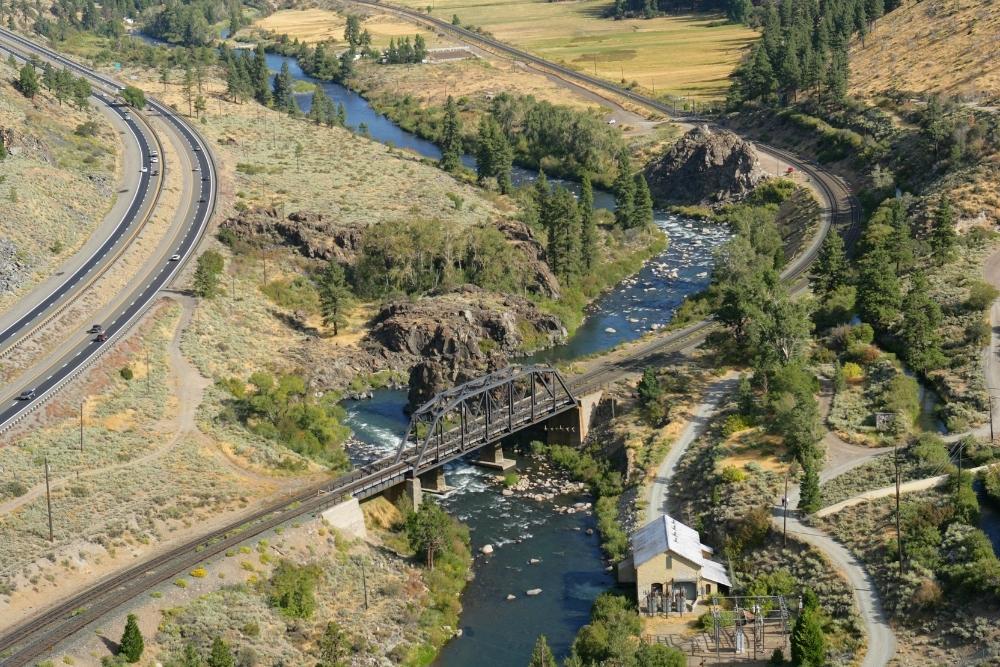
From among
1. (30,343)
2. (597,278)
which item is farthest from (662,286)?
(30,343)

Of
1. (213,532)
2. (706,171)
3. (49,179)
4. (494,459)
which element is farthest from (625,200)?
(213,532)

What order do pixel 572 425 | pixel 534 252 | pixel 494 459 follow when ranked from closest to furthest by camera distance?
pixel 494 459, pixel 572 425, pixel 534 252

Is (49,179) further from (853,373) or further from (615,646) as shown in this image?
(615,646)

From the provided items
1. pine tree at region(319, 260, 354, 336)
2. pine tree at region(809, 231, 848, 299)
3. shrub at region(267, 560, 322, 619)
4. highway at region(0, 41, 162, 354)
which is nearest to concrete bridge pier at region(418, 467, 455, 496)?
shrub at region(267, 560, 322, 619)

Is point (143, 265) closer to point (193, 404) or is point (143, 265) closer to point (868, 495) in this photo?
point (193, 404)

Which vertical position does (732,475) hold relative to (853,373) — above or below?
below

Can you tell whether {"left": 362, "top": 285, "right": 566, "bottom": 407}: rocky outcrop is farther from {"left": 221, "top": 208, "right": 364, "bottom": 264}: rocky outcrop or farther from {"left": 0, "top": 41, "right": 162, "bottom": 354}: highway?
{"left": 0, "top": 41, "right": 162, "bottom": 354}: highway
